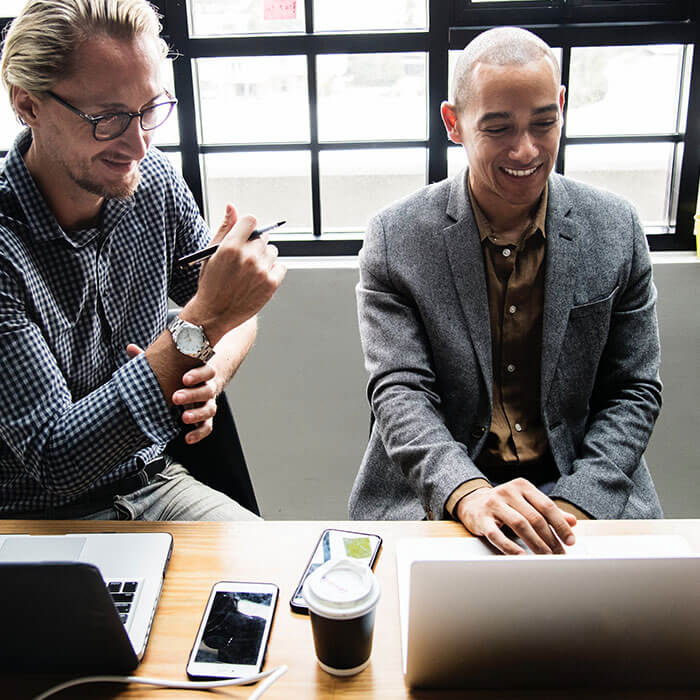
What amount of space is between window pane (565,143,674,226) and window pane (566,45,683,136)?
0.18ft

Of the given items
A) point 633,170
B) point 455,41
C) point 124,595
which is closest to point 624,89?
point 633,170

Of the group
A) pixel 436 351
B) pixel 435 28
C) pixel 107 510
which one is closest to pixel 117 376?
pixel 107 510

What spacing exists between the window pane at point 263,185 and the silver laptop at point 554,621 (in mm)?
1734

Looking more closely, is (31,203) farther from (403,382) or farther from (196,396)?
(403,382)

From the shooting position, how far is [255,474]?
2.30 metres

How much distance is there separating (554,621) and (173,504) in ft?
2.90

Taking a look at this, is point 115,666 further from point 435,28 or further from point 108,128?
point 435,28

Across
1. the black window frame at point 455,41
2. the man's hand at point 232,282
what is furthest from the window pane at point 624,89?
the man's hand at point 232,282

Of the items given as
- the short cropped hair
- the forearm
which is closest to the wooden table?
the forearm

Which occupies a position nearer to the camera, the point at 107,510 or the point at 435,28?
the point at 107,510

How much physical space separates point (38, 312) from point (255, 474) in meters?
1.19

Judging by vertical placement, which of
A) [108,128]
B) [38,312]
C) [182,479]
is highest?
[108,128]

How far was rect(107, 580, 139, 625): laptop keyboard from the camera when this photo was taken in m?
0.90

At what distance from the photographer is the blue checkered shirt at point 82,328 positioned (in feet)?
3.64
